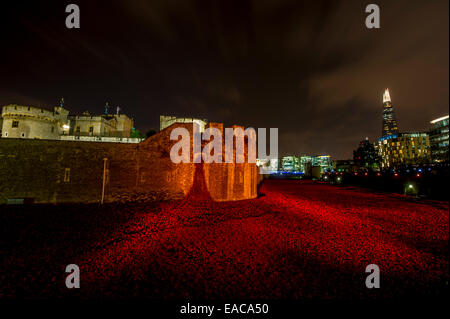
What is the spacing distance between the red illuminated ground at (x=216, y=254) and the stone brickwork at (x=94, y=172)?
2302 mm

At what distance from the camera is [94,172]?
12.8m

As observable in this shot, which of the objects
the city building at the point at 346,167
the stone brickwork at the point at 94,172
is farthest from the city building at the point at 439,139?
the stone brickwork at the point at 94,172

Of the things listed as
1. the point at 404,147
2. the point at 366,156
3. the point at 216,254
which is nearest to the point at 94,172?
the point at 216,254

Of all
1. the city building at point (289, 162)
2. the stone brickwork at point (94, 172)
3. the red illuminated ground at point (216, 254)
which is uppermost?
the city building at point (289, 162)

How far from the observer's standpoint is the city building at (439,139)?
9506 cm

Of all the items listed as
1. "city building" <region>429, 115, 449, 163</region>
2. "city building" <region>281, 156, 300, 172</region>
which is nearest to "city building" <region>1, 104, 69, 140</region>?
"city building" <region>281, 156, 300, 172</region>

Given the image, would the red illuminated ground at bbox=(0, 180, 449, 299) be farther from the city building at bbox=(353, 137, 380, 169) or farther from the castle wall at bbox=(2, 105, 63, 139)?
the city building at bbox=(353, 137, 380, 169)

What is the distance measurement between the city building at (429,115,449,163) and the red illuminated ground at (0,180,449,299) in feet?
447

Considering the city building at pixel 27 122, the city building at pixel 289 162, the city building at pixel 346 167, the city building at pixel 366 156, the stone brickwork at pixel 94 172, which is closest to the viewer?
the stone brickwork at pixel 94 172

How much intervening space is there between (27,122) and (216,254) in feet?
152

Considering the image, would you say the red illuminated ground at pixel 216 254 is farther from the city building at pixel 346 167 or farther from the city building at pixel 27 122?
the city building at pixel 346 167

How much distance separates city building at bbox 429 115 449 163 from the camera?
9506 cm

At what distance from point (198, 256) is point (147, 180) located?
9268mm

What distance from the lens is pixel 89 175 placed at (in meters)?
12.7
